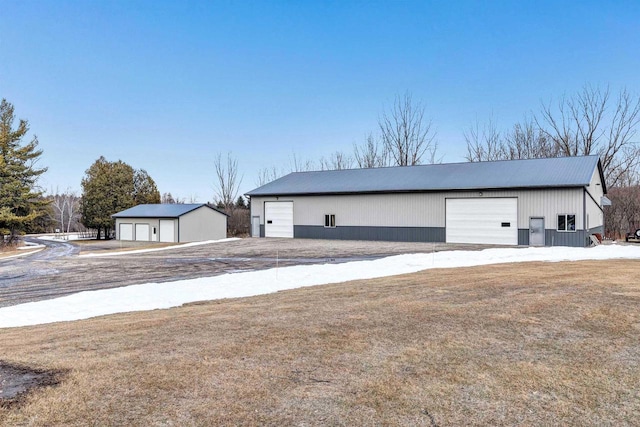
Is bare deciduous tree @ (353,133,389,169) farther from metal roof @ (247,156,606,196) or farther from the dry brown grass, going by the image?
the dry brown grass

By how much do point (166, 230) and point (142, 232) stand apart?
385 cm

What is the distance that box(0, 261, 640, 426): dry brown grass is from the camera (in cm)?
352

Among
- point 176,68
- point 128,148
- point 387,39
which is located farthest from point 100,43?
point 128,148

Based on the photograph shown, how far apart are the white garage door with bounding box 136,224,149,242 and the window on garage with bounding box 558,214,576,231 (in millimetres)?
33808

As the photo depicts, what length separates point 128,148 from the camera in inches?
2069

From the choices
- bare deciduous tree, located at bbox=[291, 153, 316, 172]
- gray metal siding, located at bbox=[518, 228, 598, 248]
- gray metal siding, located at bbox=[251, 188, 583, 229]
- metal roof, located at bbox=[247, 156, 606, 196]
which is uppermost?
bare deciduous tree, located at bbox=[291, 153, 316, 172]

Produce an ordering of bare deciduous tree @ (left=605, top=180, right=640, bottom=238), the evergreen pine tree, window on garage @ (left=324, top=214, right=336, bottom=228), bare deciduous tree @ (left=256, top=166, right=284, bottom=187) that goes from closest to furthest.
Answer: window on garage @ (left=324, top=214, right=336, bottom=228), bare deciduous tree @ (left=605, top=180, right=640, bottom=238), the evergreen pine tree, bare deciduous tree @ (left=256, top=166, right=284, bottom=187)

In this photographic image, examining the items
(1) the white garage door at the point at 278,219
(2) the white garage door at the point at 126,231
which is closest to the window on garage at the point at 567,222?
(1) the white garage door at the point at 278,219

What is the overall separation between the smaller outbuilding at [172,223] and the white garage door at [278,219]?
9.42 m

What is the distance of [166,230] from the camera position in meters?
38.8

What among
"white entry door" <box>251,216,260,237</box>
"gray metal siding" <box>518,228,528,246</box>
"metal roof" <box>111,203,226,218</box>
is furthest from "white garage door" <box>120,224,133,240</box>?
"gray metal siding" <box>518,228,528,246</box>

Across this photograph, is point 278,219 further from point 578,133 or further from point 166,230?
point 578,133

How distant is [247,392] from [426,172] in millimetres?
27615

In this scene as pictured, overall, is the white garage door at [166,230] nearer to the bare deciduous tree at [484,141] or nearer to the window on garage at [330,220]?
the window on garage at [330,220]
